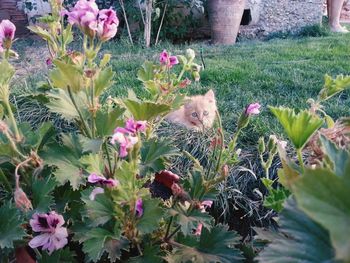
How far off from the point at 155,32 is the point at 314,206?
18.6ft

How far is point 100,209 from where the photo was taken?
765 mm

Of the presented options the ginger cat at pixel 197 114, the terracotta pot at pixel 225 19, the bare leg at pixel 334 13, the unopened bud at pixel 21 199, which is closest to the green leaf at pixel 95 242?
the unopened bud at pixel 21 199

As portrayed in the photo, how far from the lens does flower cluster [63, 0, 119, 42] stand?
793 millimetres

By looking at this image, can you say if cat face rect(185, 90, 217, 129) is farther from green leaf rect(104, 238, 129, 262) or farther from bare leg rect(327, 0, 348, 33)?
bare leg rect(327, 0, 348, 33)

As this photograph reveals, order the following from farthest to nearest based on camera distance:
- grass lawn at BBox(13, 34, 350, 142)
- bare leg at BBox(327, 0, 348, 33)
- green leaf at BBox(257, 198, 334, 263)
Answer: bare leg at BBox(327, 0, 348, 33)
grass lawn at BBox(13, 34, 350, 142)
green leaf at BBox(257, 198, 334, 263)

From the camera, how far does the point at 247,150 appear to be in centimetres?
188

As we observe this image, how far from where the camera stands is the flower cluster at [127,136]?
69 centimetres

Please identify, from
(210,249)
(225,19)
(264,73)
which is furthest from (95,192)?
(225,19)

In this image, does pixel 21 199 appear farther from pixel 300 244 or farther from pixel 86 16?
pixel 300 244

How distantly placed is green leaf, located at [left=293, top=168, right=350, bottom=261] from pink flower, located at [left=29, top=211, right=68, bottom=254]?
1.94 ft

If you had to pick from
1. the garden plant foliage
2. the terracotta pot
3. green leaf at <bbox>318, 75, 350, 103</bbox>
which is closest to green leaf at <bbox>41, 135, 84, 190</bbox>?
the garden plant foliage

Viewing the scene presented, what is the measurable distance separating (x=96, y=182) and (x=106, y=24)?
10.8 inches

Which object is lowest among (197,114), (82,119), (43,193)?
(197,114)

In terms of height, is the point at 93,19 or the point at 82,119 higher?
the point at 93,19
